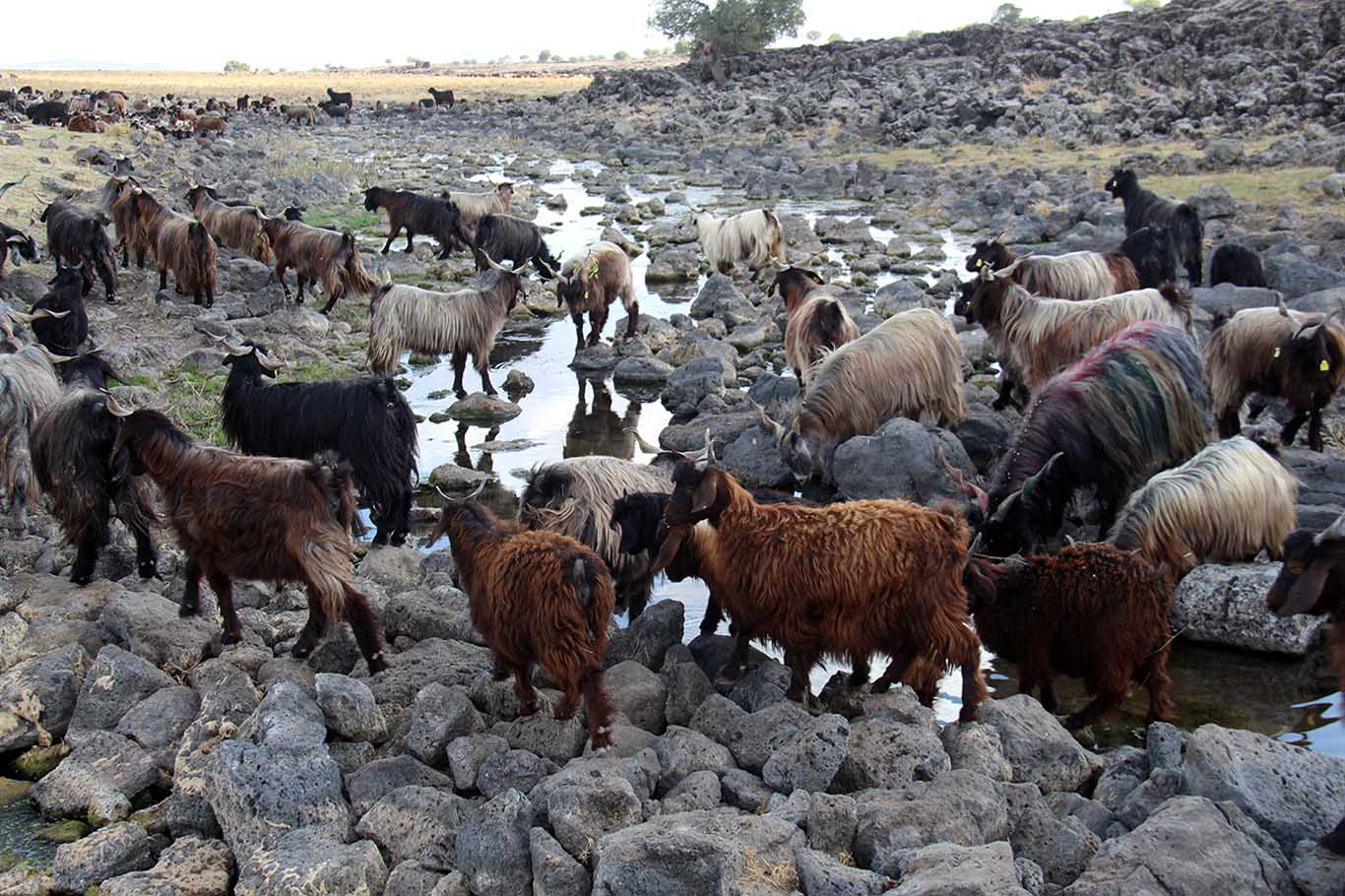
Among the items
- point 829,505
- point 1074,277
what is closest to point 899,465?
point 829,505

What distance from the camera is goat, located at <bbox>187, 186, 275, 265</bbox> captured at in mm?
16641

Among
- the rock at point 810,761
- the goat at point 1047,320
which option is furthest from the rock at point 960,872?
the goat at point 1047,320

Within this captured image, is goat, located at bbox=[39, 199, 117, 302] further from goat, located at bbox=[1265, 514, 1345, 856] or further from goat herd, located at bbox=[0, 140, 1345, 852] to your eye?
goat, located at bbox=[1265, 514, 1345, 856]

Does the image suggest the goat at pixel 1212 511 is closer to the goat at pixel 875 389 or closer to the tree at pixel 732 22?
the goat at pixel 875 389

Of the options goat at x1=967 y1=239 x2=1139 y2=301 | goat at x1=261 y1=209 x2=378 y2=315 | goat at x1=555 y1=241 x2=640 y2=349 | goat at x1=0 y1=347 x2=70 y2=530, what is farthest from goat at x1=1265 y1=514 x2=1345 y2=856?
goat at x1=261 y1=209 x2=378 y2=315

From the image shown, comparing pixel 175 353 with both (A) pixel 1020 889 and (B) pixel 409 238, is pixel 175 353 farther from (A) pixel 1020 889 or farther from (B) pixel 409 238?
(A) pixel 1020 889

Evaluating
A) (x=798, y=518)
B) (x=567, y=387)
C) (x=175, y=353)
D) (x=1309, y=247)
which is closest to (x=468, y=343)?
(x=567, y=387)

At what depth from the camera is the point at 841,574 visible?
18.3 feet

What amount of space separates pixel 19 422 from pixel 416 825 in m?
4.99

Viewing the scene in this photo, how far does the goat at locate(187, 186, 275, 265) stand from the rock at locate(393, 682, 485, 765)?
41.7 feet

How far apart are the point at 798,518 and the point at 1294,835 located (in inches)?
101

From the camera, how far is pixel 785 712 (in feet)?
17.6

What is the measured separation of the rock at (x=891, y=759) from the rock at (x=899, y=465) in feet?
11.3

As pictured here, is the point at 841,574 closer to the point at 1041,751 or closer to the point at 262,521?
the point at 1041,751
